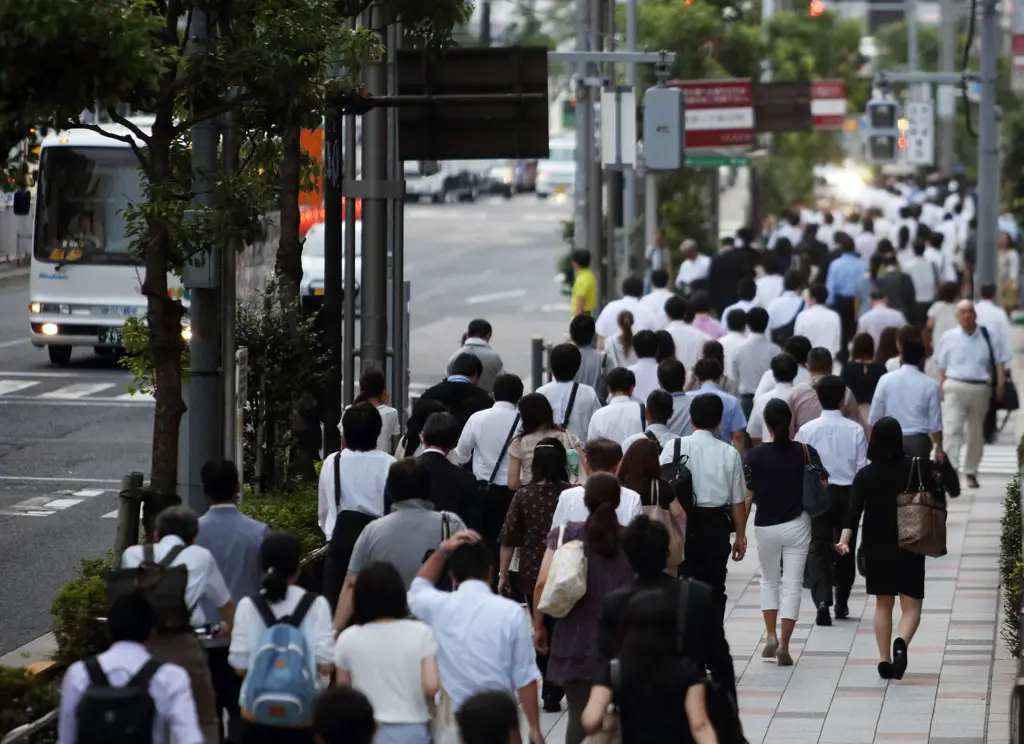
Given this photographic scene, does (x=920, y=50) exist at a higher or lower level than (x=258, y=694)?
higher

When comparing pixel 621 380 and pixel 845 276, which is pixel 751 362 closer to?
pixel 621 380

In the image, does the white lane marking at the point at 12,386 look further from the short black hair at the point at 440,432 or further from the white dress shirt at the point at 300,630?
the white dress shirt at the point at 300,630

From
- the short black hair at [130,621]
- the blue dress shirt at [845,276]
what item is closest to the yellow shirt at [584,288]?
the blue dress shirt at [845,276]

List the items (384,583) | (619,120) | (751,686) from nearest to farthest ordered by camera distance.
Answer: (384,583) < (751,686) < (619,120)

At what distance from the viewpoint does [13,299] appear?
88.3ft

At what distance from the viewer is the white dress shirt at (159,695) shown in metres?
6.48

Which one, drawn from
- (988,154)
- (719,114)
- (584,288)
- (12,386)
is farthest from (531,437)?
(719,114)

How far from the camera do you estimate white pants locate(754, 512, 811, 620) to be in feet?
38.2

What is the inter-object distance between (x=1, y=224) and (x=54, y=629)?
1254cm

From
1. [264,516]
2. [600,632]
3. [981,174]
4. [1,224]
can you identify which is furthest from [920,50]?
[600,632]

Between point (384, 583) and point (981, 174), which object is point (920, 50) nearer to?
point (981, 174)

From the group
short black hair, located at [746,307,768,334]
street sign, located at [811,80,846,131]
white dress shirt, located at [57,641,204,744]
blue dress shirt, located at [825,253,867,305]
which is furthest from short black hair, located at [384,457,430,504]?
street sign, located at [811,80,846,131]

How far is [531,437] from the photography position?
1118 cm

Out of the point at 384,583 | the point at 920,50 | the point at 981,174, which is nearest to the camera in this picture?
the point at 384,583
